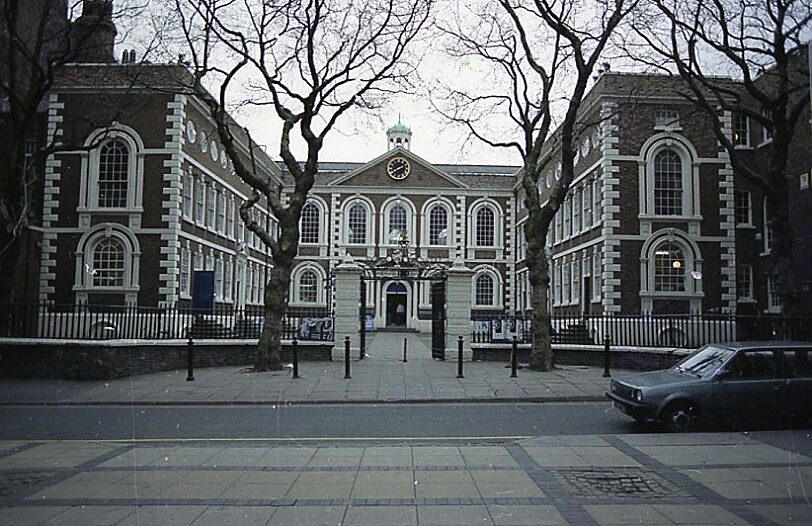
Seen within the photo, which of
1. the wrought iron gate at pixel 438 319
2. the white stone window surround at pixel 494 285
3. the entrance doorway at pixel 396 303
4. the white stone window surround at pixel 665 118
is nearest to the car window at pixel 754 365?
the wrought iron gate at pixel 438 319

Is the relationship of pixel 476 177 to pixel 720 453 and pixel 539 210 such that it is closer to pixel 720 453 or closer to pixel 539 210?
pixel 539 210

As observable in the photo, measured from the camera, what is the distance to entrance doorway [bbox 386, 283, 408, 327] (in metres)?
57.2

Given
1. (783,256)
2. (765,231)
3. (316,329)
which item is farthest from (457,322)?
(765,231)

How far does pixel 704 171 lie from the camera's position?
33781mm

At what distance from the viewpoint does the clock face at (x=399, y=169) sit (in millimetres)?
57625

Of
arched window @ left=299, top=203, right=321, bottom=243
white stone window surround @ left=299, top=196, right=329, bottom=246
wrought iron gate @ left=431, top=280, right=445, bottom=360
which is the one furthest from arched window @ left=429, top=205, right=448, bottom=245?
wrought iron gate @ left=431, top=280, right=445, bottom=360

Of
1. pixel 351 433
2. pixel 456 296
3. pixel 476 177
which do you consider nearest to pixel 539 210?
pixel 456 296

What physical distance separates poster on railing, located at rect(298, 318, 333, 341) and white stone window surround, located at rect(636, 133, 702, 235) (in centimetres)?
1642

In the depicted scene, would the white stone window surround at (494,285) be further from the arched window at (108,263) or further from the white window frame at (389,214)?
the arched window at (108,263)

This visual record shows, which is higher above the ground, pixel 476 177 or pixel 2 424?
pixel 476 177

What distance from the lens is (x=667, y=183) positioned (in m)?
33.8

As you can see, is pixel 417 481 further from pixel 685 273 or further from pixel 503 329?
pixel 685 273

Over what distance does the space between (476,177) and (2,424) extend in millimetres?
48801

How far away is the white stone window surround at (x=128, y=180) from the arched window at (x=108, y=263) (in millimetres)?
1121
